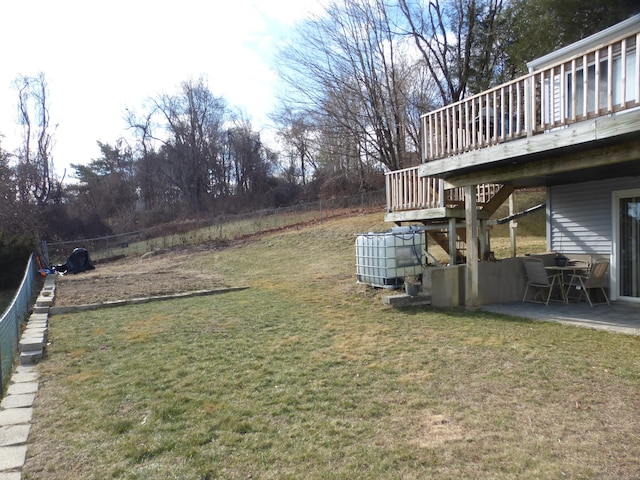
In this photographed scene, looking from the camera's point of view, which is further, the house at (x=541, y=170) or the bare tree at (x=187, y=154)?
the bare tree at (x=187, y=154)

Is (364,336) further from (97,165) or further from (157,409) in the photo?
(97,165)

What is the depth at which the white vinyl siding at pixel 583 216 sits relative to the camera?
743cm

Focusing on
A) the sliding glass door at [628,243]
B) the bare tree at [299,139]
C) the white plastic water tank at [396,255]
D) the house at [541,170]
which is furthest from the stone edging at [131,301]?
the bare tree at [299,139]

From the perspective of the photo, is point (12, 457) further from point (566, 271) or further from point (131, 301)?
point (566, 271)

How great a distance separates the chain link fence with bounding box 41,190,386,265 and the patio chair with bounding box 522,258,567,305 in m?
13.4

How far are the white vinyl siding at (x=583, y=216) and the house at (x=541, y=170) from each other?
0.06ft

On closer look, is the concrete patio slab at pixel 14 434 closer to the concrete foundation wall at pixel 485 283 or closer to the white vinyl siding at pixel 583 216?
the concrete foundation wall at pixel 485 283

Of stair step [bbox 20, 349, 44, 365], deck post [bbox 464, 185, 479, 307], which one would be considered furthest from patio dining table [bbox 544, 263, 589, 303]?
stair step [bbox 20, 349, 44, 365]

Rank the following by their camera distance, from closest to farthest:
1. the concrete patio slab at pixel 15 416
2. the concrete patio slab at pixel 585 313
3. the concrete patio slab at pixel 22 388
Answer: the concrete patio slab at pixel 15 416 → the concrete patio slab at pixel 22 388 → the concrete patio slab at pixel 585 313

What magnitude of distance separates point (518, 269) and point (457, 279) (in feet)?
4.40

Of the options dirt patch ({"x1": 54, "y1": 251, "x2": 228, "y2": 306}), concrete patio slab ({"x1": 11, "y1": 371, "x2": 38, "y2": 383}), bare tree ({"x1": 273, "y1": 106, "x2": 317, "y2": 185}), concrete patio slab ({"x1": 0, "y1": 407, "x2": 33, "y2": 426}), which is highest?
bare tree ({"x1": 273, "y1": 106, "x2": 317, "y2": 185})

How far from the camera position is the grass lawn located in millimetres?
2537

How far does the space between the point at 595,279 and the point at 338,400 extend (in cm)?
572

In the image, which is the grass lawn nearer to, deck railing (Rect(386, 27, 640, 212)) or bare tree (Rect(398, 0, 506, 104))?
deck railing (Rect(386, 27, 640, 212))
